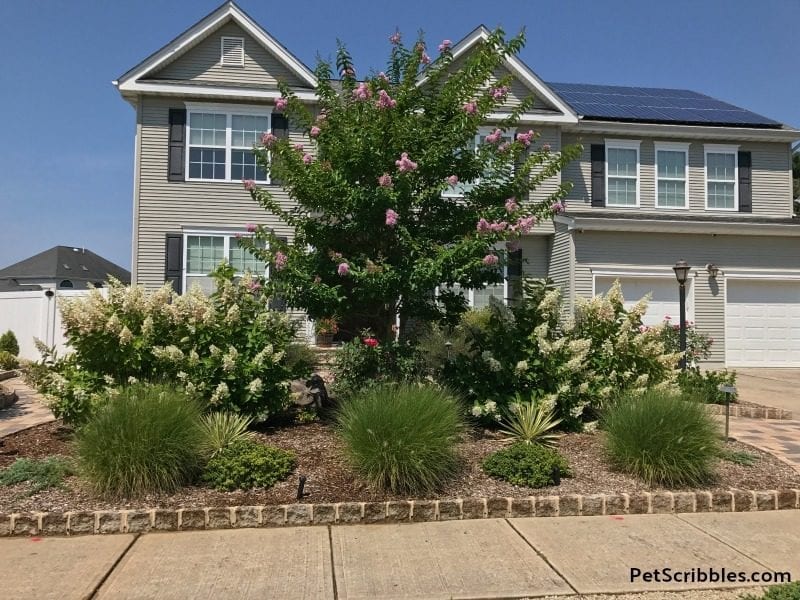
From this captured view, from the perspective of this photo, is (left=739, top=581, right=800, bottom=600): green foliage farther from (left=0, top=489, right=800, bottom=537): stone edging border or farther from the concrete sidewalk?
(left=0, top=489, right=800, bottom=537): stone edging border

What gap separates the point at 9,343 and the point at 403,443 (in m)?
14.1

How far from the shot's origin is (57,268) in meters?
38.1

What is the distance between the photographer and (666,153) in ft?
55.1

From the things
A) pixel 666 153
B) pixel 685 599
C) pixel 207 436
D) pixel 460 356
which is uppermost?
pixel 666 153

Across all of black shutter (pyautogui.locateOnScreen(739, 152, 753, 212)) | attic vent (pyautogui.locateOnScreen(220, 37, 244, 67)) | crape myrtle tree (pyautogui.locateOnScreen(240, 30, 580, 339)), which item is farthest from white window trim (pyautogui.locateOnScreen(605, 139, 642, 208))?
crape myrtle tree (pyautogui.locateOnScreen(240, 30, 580, 339))

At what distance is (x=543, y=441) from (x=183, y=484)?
144 inches

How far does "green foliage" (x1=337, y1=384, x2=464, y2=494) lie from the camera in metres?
4.99

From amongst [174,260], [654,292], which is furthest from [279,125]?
[654,292]

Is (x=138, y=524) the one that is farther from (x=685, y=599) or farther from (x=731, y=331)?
(x=731, y=331)

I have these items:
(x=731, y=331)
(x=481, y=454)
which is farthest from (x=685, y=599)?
(x=731, y=331)

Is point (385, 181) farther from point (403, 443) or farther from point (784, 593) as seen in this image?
point (784, 593)

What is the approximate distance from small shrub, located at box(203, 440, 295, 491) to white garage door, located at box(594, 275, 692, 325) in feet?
38.4

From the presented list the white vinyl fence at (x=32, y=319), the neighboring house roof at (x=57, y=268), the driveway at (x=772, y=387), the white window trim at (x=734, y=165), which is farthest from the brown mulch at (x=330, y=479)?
the neighboring house roof at (x=57, y=268)

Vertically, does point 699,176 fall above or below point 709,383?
above
